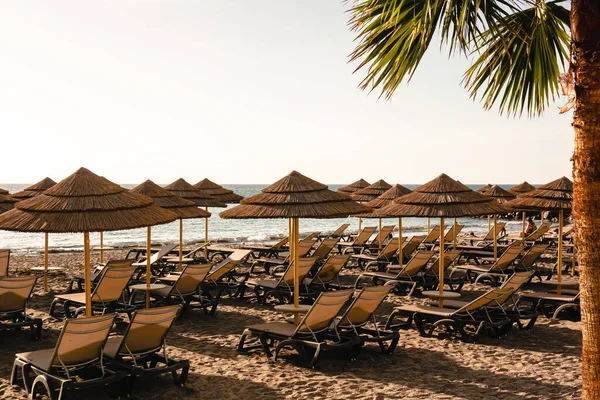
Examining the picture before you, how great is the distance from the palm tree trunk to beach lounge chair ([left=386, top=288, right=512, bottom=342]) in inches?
167

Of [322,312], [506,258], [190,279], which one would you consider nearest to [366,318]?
[322,312]

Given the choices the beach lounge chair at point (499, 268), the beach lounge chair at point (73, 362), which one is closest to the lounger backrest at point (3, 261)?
the beach lounge chair at point (73, 362)

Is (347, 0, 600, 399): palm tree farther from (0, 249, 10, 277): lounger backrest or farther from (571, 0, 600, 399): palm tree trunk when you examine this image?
(0, 249, 10, 277): lounger backrest

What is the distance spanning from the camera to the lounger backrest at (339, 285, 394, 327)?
705 centimetres

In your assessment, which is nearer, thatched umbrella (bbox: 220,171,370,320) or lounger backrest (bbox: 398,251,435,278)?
thatched umbrella (bbox: 220,171,370,320)

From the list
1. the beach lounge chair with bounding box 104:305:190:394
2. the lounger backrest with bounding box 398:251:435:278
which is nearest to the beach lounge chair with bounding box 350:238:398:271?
the lounger backrest with bounding box 398:251:435:278

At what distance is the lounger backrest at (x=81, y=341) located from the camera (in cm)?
532

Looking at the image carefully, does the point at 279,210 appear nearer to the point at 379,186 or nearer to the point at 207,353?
Result: the point at 207,353

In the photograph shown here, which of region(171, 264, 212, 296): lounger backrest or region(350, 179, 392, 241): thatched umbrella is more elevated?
region(350, 179, 392, 241): thatched umbrella

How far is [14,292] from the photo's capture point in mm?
7840

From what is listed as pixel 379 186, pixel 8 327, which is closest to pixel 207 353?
pixel 8 327

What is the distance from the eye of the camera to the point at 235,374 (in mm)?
6406

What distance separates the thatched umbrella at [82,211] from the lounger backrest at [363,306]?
240 cm

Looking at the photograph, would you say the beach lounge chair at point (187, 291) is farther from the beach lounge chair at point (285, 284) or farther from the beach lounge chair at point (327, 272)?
the beach lounge chair at point (327, 272)
